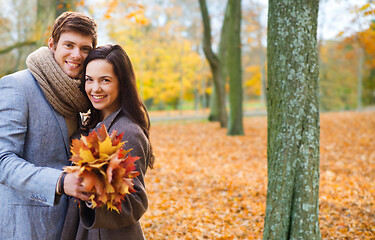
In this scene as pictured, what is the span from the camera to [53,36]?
228cm

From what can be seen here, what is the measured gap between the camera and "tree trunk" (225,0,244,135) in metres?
12.9

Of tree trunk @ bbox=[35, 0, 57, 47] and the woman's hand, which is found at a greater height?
tree trunk @ bbox=[35, 0, 57, 47]

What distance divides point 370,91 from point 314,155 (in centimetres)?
3145

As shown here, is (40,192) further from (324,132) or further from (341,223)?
(324,132)

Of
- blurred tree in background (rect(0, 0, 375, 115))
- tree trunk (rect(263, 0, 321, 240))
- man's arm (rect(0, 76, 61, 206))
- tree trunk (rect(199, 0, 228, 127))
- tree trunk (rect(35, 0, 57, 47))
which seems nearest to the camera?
man's arm (rect(0, 76, 61, 206))

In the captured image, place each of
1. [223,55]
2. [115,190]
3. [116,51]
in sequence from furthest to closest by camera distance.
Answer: [223,55] < [116,51] < [115,190]

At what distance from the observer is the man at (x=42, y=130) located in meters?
1.78

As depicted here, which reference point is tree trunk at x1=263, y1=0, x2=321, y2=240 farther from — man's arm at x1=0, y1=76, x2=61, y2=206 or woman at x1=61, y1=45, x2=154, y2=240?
man's arm at x1=0, y1=76, x2=61, y2=206

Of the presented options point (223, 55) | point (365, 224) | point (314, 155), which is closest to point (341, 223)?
point (365, 224)

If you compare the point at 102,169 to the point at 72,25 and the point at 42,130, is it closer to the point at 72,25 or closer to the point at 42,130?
the point at 42,130

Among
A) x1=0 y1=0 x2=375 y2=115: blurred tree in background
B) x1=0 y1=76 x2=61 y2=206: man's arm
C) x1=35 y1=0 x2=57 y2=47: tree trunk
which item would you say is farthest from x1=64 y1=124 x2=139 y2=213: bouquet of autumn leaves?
x1=0 y1=0 x2=375 y2=115: blurred tree in background

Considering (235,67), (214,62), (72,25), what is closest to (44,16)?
(235,67)

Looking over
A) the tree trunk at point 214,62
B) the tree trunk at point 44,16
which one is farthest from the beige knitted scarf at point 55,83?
the tree trunk at point 214,62

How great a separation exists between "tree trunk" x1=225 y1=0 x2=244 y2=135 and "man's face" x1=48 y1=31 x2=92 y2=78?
11018 millimetres
